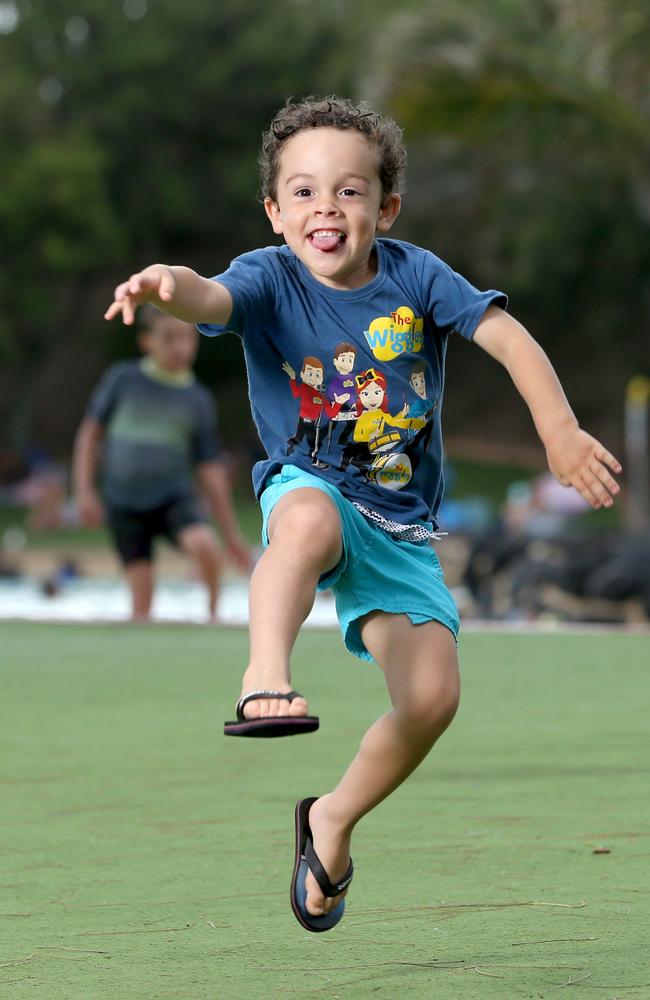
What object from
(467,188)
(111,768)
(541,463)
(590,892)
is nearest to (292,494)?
(590,892)

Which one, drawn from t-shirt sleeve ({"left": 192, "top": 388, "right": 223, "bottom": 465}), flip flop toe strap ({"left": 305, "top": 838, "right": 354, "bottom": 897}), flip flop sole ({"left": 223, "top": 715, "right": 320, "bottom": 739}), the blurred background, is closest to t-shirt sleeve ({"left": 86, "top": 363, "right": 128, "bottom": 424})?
t-shirt sleeve ({"left": 192, "top": 388, "right": 223, "bottom": 465})

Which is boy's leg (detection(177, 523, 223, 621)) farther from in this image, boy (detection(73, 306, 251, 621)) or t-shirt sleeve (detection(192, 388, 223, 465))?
t-shirt sleeve (detection(192, 388, 223, 465))

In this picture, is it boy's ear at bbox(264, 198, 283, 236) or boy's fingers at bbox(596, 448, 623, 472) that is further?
boy's ear at bbox(264, 198, 283, 236)

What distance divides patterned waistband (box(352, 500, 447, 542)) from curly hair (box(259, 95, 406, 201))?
695 millimetres

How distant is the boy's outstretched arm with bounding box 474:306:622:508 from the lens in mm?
3346

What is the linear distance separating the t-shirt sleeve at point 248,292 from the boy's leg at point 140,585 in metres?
6.44

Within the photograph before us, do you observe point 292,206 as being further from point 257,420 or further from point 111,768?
point 111,768

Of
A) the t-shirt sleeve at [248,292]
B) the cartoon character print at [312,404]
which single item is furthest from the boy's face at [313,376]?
the t-shirt sleeve at [248,292]

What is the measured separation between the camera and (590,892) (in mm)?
3924

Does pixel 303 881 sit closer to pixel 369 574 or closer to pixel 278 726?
pixel 369 574

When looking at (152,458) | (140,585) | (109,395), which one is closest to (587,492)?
(152,458)

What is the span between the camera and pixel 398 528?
12.3 feet

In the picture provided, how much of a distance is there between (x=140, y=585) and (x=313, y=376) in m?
6.66

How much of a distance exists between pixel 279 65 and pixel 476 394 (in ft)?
28.7
